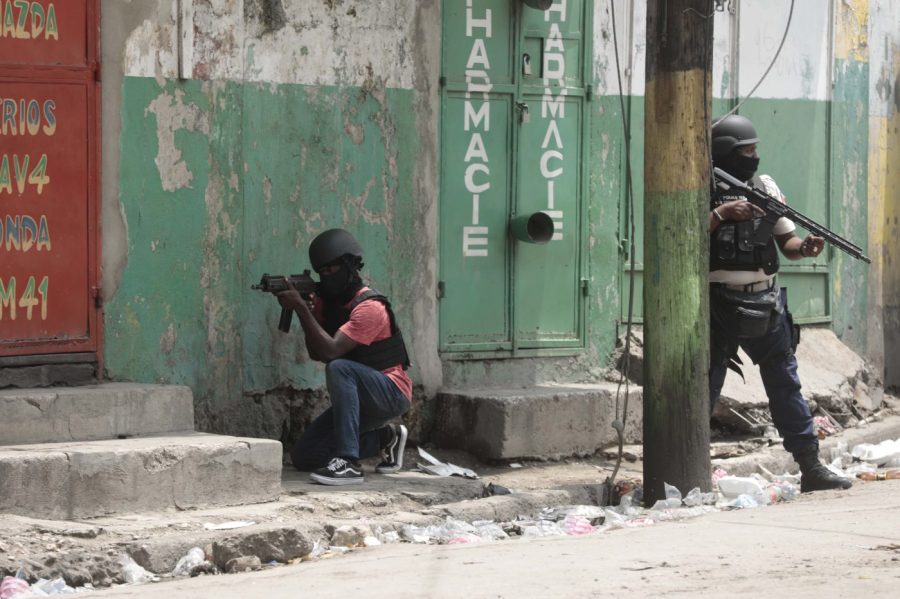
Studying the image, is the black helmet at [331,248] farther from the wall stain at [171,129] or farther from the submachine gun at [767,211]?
the submachine gun at [767,211]

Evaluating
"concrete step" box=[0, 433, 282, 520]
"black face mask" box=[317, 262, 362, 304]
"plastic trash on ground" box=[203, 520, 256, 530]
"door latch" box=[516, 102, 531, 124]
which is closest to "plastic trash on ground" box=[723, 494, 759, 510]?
"black face mask" box=[317, 262, 362, 304]

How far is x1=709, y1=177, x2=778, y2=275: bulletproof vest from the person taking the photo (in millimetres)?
7574

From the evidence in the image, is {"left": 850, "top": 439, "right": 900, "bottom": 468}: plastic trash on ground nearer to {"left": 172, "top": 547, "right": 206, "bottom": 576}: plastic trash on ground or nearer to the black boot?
the black boot

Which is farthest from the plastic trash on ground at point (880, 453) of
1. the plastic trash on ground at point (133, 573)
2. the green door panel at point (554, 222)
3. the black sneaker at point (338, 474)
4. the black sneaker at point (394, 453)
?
the plastic trash on ground at point (133, 573)

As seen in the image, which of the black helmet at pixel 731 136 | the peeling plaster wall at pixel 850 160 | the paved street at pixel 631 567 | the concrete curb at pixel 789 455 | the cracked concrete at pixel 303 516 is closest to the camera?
the paved street at pixel 631 567

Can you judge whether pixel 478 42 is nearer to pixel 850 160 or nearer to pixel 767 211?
pixel 767 211

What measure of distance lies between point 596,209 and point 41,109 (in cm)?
346

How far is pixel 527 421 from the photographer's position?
8242 mm

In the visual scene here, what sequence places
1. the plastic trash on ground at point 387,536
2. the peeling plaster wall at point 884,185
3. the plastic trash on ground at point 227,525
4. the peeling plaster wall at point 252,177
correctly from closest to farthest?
the plastic trash on ground at point 227,525, the plastic trash on ground at point 387,536, the peeling plaster wall at point 252,177, the peeling plaster wall at point 884,185

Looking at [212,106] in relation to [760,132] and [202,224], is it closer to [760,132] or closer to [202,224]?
[202,224]

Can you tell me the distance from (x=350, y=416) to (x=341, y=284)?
69 cm

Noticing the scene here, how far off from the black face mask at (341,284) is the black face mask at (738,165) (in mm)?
2020

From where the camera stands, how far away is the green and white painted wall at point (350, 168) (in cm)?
739

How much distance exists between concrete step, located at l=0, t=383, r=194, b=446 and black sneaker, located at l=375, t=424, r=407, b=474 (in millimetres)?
1126
